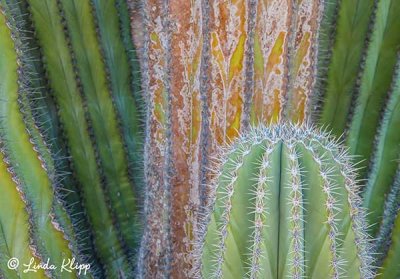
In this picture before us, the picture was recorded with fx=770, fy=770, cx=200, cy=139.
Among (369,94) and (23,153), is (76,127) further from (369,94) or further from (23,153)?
(369,94)

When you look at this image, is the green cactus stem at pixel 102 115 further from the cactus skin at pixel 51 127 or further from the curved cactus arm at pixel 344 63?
the curved cactus arm at pixel 344 63

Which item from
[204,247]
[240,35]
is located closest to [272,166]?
[204,247]

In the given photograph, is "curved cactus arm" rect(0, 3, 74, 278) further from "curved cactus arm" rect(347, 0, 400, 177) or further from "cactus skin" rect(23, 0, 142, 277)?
"curved cactus arm" rect(347, 0, 400, 177)

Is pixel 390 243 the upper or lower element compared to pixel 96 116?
lower

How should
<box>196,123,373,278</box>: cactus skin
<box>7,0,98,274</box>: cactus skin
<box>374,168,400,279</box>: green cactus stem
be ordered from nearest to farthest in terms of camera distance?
1. <box>196,123,373,278</box>: cactus skin
2. <box>374,168,400,279</box>: green cactus stem
3. <box>7,0,98,274</box>: cactus skin

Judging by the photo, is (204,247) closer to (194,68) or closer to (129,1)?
(194,68)

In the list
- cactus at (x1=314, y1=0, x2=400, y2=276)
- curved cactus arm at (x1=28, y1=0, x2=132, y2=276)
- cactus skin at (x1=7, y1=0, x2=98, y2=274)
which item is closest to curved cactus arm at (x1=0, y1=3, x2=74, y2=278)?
cactus skin at (x1=7, y1=0, x2=98, y2=274)

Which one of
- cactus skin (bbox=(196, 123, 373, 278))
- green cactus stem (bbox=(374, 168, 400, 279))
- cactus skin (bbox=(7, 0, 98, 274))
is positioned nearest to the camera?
cactus skin (bbox=(196, 123, 373, 278))
